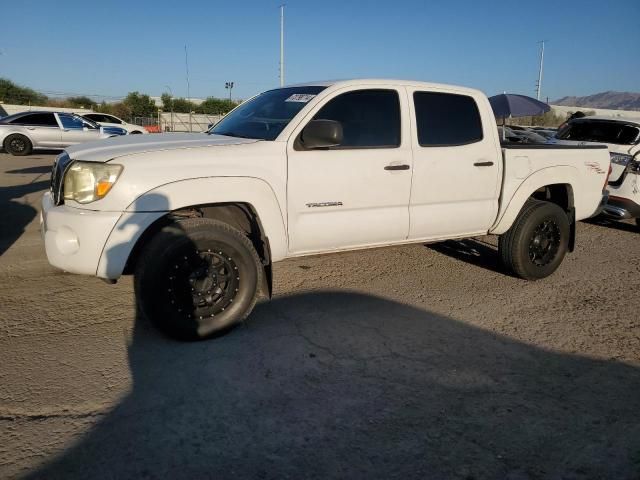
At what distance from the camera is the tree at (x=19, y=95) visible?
173 ft

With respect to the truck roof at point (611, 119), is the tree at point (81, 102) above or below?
above

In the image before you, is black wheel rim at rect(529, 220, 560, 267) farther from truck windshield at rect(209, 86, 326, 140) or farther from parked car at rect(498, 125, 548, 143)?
parked car at rect(498, 125, 548, 143)

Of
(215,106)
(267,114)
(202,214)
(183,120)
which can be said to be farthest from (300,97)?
(215,106)

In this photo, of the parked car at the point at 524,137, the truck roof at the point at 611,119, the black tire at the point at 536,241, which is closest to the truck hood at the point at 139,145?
the black tire at the point at 536,241

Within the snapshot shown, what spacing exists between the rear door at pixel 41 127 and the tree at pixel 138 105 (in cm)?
4028

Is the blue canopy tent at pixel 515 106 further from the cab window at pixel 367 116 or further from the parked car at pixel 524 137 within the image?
the cab window at pixel 367 116

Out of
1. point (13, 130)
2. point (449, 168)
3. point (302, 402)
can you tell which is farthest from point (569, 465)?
point (13, 130)

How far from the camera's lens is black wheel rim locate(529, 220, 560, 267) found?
5.04 m

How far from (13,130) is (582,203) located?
1702 centimetres

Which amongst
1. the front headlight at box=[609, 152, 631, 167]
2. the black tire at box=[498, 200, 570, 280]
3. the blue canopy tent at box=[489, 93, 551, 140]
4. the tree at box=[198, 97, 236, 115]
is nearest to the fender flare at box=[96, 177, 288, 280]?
the black tire at box=[498, 200, 570, 280]

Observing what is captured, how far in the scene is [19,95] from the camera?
178 feet

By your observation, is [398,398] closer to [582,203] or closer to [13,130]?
[582,203]

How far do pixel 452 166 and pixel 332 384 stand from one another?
2425mm

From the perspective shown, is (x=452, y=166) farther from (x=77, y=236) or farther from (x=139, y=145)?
(x=77, y=236)
